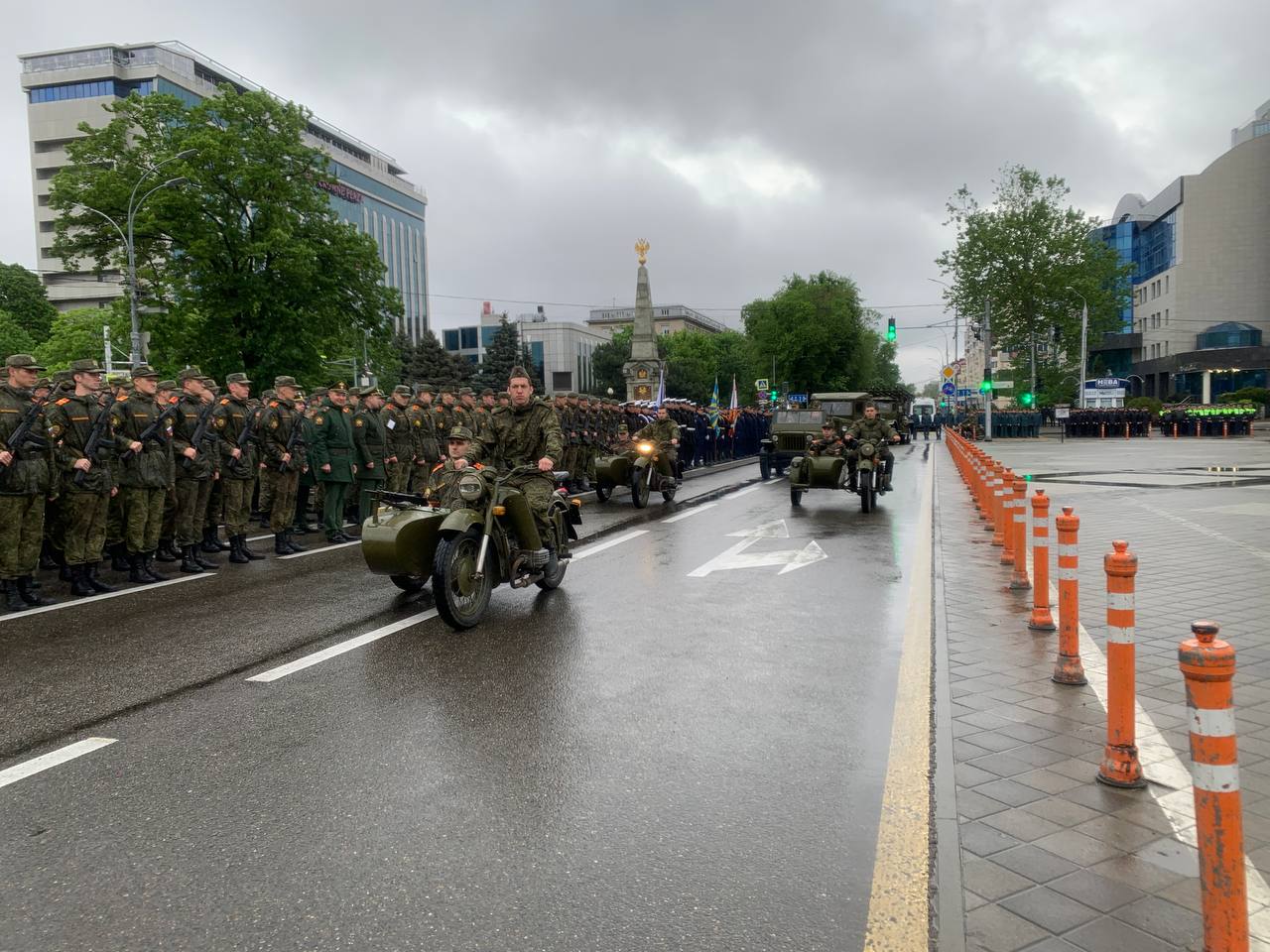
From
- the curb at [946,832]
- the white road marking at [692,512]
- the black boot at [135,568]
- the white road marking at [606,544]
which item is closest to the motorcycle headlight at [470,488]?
the white road marking at [606,544]

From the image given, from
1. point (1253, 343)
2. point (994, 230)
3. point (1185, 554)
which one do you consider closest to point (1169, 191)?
point (1253, 343)

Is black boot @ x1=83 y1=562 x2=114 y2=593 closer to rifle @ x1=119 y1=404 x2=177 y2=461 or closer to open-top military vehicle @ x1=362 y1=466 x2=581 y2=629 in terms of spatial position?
rifle @ x1=119 y1=404 x2=177 y2=461

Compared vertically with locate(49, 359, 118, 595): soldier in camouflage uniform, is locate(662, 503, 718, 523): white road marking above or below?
below

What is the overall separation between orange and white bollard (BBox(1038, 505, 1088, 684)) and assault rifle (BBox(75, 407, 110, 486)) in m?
8.62

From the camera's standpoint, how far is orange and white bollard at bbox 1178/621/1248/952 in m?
2.65

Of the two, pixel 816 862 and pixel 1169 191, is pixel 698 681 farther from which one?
pixel 1169 191

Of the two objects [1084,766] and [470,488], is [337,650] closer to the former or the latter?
[470,488]

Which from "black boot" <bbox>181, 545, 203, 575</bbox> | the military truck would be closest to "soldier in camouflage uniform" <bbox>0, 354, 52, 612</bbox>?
"black boot" <bbox>181, 545, 203, 575</bbox>

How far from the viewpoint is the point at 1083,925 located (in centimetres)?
300

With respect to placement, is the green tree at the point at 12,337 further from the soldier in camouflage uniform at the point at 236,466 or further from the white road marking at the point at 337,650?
the white road marking at the point at 337,650

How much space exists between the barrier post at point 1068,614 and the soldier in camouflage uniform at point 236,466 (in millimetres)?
8702

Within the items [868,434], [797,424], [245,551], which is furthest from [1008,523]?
[797,424]

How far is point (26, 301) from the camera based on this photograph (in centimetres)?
6825

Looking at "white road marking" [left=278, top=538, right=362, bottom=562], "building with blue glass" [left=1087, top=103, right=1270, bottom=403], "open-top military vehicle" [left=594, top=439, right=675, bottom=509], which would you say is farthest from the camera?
"building with blue glass" [left=1087, top=103, right=1270, bottom=403]
